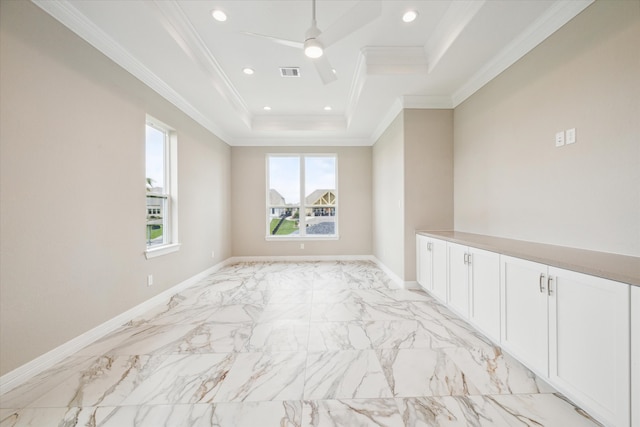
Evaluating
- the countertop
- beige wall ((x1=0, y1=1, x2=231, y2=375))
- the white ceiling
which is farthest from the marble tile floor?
the white ceiling

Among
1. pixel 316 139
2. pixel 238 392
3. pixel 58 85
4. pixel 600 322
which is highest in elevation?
pixel 316 139

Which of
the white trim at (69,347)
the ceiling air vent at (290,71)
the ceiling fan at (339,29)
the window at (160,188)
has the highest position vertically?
the ceiling air vent at (290,71)

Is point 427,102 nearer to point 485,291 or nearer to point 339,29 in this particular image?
point 339,29

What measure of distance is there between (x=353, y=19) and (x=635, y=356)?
8.45 ft

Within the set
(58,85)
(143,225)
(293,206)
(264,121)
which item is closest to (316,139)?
(264,121)

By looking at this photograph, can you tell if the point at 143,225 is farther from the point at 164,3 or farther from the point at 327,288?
the point at 327,288

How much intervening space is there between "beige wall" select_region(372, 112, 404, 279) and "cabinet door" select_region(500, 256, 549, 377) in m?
1.83

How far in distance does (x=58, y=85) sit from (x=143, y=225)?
150cm

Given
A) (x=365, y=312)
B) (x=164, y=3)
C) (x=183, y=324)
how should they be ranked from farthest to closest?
(x=365, y=312)
(x=183, y=324)
(x=164, y=3)

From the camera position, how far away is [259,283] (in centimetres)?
401

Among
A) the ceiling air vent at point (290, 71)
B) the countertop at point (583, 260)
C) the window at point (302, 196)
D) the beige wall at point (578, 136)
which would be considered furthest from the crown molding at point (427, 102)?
the window at point (302, 196)

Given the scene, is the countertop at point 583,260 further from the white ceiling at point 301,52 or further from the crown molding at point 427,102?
the crown molding at point 427,102

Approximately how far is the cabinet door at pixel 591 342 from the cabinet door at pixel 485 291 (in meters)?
0.48

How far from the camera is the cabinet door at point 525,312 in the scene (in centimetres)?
160
